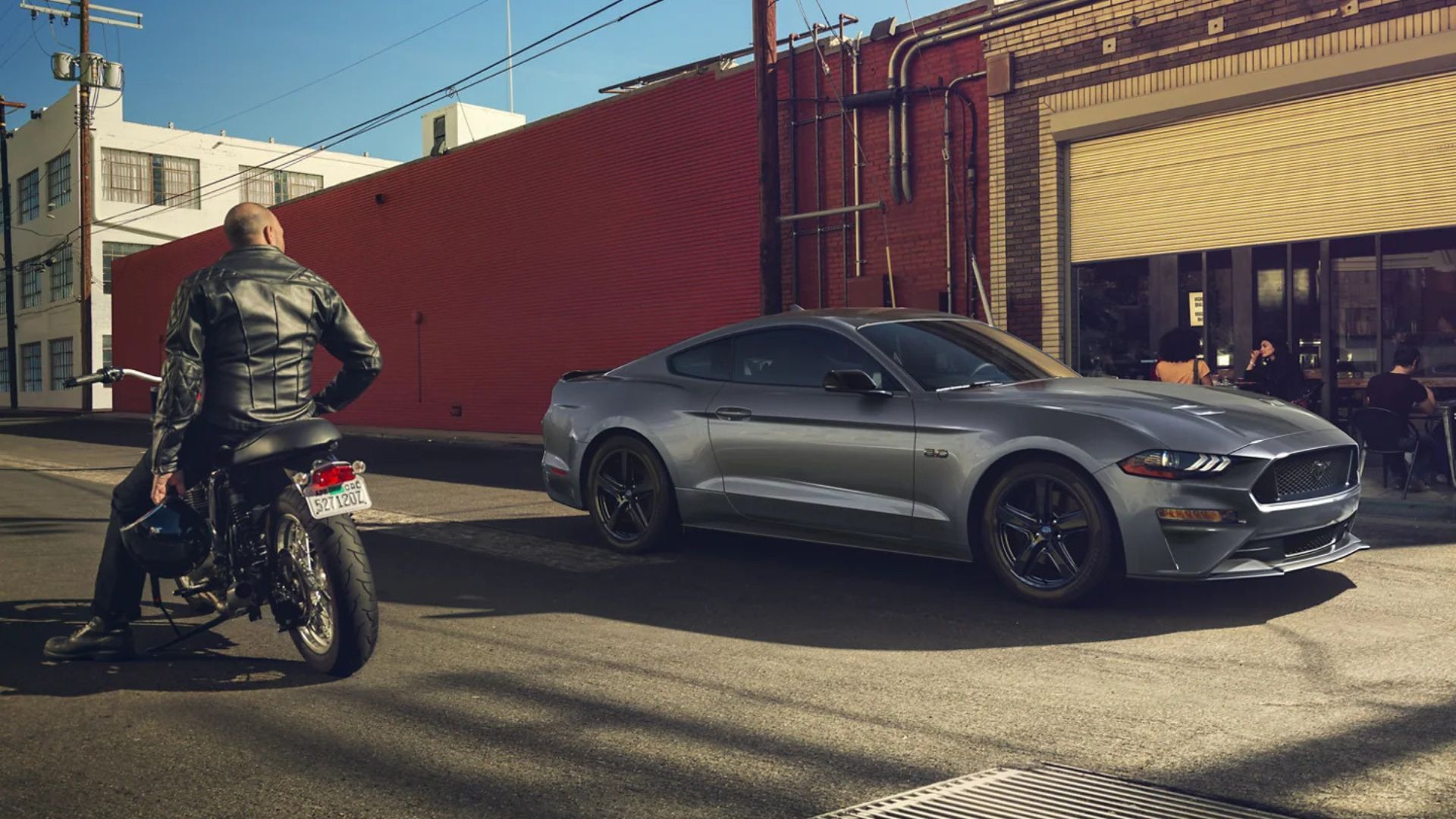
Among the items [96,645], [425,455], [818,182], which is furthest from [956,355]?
[425,455]

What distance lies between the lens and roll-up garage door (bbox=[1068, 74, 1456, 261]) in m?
12.1

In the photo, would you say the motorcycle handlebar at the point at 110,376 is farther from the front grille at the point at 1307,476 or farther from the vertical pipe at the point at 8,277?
the vertical pipe at the point at 8,277

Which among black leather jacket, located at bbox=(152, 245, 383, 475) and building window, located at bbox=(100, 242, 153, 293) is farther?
building window, located at bbox=(100, 242, 153, 293)

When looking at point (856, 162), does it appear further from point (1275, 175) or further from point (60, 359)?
point (60, 359)

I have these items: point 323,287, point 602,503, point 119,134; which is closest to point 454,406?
point 602,503

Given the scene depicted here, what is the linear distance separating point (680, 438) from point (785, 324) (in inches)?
36.3

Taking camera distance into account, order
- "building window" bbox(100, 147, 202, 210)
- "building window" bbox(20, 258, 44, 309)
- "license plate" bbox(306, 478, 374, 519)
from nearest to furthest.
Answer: "license plate" bbox(306, 478, 374, 519) → "building window" bbox(100, 147, 202, 210) → "building window" bbox(20, 258, 44, 309)

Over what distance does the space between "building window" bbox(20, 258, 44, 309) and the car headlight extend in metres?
57.6

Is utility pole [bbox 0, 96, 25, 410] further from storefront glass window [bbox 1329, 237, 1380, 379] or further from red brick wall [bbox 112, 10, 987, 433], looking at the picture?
storefront glass window [bbox 1329, 237, 1380, 379]

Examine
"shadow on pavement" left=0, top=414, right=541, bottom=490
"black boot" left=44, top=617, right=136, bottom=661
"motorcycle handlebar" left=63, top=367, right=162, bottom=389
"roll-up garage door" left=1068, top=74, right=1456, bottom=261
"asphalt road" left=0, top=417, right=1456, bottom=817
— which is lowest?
"asphalt road" left=0, top=417, right=1456, bottom=817

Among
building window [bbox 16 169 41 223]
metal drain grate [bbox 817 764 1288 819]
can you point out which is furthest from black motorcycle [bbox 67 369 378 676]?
building window [bbox 16 169 41 223]

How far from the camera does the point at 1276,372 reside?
12828 millimetres

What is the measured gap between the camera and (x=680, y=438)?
7.57m

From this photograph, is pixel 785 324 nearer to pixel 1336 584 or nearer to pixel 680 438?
pixel 680 438
